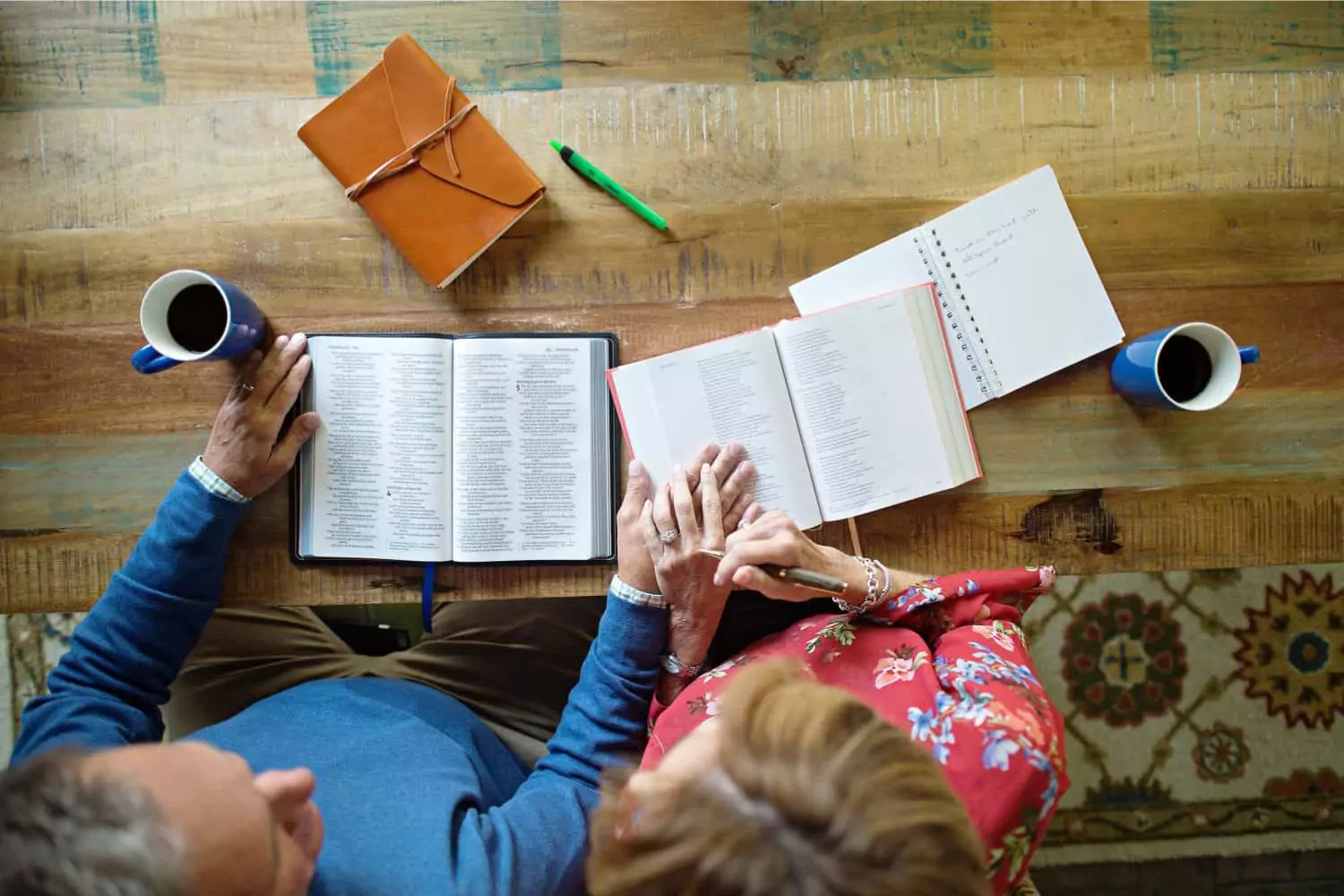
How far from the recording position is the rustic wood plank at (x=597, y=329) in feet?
3.31

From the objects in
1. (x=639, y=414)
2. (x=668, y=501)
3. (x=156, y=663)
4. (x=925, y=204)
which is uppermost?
(x=925, y=204)

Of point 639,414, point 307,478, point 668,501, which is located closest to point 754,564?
point 668,501

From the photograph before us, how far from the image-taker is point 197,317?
3.09 ft

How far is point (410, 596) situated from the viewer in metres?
1.03

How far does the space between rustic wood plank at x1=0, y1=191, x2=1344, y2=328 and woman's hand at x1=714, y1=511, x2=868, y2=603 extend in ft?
1.01

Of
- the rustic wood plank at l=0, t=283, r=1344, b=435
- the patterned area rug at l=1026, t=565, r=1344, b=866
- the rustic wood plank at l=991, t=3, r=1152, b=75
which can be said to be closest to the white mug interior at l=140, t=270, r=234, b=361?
the rustic wood plank at l=0, t=283, r=1344, b=435

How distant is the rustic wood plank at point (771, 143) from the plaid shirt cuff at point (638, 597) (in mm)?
483

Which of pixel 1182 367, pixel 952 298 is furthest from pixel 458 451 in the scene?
pixel 1182 367

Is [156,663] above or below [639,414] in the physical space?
below

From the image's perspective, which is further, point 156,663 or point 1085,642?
point 1085,642

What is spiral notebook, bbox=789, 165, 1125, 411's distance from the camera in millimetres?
1021

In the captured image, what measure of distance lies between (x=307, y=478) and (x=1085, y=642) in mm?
1357

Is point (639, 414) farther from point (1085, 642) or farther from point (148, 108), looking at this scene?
point (1085, 642)

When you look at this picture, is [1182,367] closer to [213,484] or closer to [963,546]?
[963,546]
